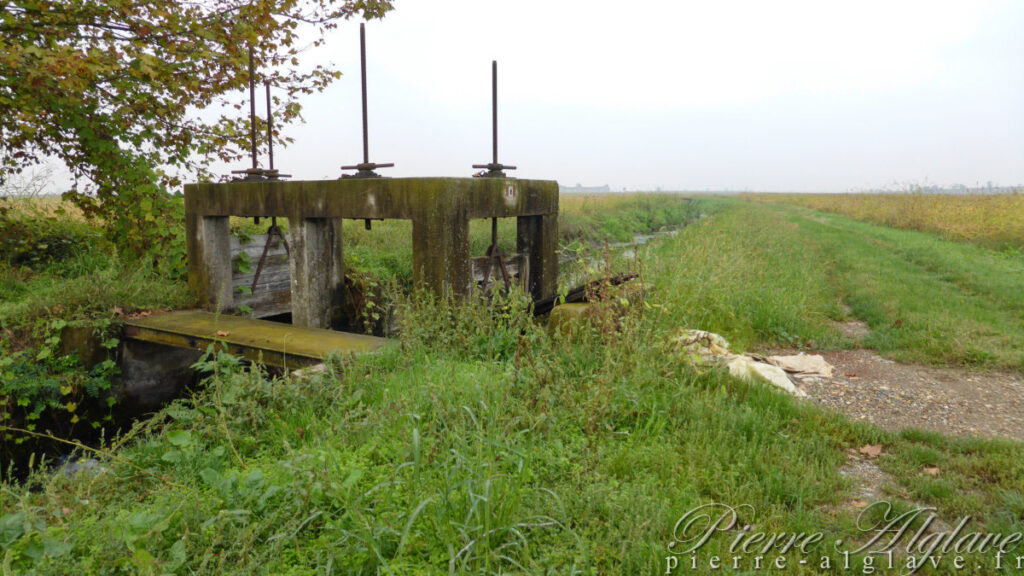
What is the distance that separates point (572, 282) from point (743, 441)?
248 inches

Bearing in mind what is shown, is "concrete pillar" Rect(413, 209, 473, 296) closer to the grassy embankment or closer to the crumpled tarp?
the grassy embankment

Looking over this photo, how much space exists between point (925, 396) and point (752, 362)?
55.0 inches

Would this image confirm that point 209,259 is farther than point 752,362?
Yes

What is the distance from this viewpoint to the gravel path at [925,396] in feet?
14.6

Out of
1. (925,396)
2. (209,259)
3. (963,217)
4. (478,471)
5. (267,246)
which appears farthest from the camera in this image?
(963,217)

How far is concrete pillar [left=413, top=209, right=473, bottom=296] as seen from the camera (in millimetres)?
5461

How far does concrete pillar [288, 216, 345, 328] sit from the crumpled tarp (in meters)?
3.89

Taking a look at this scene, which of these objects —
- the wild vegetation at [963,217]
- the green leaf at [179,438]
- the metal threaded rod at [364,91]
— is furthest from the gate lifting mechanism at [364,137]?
the wild vegetation at [963,217]

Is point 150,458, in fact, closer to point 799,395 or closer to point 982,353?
point 799,395

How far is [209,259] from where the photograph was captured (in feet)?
24.4

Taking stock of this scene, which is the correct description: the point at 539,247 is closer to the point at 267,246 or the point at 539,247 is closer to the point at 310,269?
the point at 310,269

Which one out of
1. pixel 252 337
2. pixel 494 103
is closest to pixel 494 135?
pixel 494 103

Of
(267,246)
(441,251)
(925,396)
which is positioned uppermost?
(441,251)

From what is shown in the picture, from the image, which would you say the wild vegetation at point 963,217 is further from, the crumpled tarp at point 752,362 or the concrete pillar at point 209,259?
the concrete pillar at point 209,259
